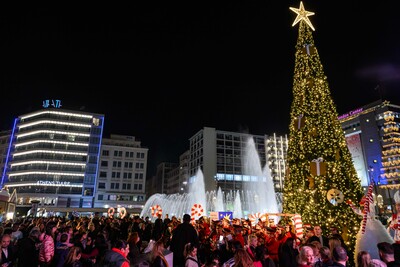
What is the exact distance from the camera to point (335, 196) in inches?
571

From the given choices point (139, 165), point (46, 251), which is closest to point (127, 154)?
point (139, 165)

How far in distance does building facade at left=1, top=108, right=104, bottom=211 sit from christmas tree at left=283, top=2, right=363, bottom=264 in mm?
76014

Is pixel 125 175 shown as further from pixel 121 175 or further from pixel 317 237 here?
pixel 317 237

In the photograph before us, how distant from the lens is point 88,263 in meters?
7.75

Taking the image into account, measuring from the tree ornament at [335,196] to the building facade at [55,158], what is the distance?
7786cm

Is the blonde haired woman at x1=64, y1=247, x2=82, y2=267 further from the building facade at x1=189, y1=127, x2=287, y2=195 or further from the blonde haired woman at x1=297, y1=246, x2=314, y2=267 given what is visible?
the building facade at x1=189, y1=127, x2=287, y2=195

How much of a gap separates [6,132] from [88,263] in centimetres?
11288

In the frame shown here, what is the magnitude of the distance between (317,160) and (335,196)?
82.5 inches

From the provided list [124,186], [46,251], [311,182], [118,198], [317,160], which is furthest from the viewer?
[124,186]

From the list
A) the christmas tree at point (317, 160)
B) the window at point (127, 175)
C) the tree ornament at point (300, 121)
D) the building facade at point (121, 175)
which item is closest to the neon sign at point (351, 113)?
the building facade at point (121, 175)

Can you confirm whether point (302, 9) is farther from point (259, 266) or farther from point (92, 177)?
point (92, 177)

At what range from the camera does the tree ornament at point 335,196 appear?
47.4 feet

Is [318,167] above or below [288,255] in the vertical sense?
above

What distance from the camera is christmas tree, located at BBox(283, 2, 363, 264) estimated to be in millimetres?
14469
